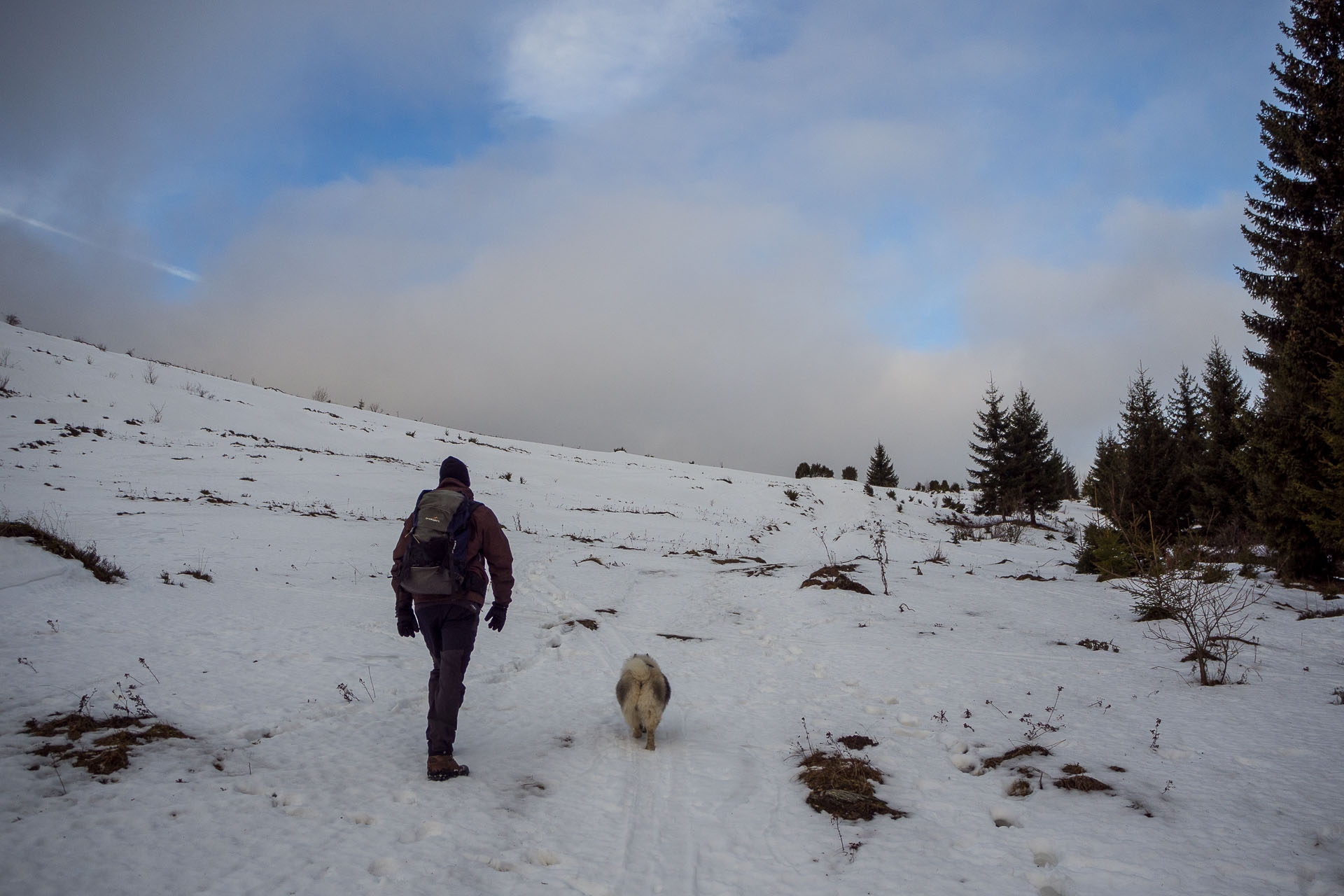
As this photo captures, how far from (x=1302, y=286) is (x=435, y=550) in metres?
19.7

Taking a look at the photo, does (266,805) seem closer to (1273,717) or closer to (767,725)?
(767,725)

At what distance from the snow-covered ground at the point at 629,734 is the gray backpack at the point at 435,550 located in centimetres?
142

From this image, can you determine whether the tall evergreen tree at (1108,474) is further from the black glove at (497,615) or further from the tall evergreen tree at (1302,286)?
the black glove at (497,615)

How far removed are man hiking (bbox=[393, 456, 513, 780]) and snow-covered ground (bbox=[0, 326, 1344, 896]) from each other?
1.74ft

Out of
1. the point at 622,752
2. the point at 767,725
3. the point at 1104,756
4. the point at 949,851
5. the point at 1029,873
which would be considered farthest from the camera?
the point at 767,725

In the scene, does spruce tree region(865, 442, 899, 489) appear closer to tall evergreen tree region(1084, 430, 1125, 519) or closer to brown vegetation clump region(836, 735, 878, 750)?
tall evergreen tree region(1084, 430, 1125, 519)

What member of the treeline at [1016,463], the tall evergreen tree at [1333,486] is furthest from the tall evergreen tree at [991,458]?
the tall evergreen tree at [1333,486]

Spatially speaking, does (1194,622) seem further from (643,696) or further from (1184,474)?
(1184,474)

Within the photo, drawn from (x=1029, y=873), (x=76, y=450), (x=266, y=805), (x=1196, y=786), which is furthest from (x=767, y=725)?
(x=76, y=450)

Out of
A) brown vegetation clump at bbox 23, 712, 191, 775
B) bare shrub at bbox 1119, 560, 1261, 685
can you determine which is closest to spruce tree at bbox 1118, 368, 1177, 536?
bare shrub at bbox 1119, 560, 1261, 685

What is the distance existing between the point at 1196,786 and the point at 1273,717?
2.07 metres

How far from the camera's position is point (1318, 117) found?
14.1 metres

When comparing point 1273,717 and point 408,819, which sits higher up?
point 1273,717

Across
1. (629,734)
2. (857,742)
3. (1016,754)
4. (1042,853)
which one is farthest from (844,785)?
(629,734)
